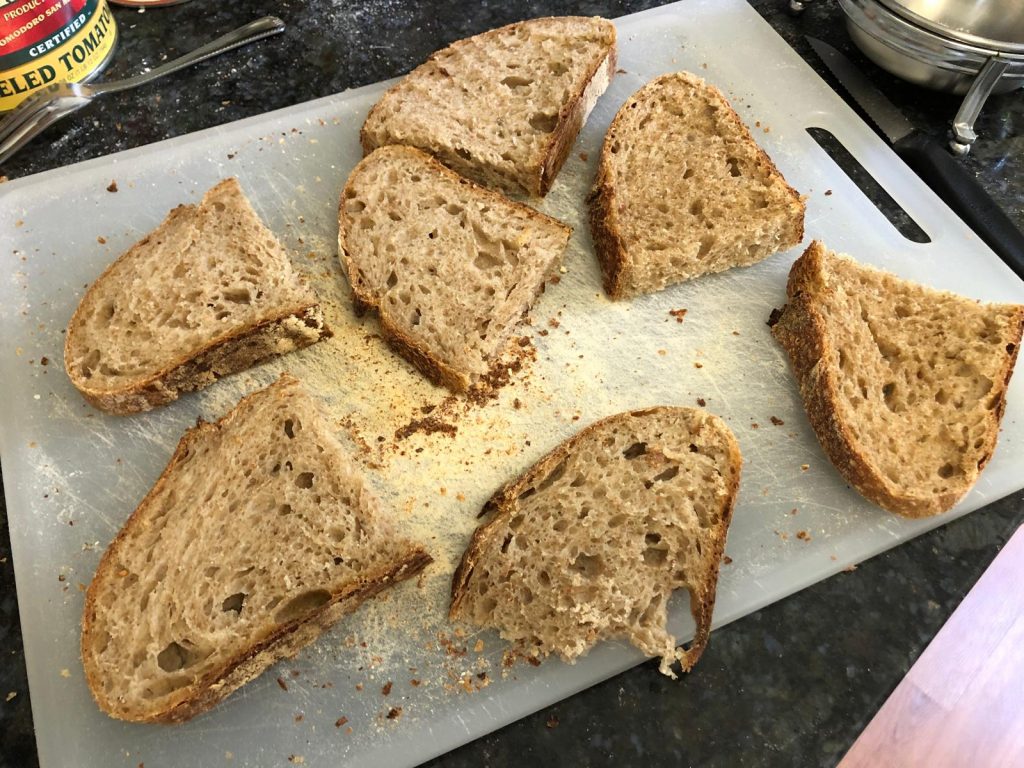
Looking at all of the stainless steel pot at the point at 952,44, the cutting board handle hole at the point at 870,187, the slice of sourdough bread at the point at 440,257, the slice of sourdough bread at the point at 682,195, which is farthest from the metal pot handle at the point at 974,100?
the slice of sourdough bread at the point at 440,257

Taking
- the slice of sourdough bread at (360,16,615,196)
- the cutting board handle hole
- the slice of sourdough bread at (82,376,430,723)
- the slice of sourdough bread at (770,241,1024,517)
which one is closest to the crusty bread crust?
the slice of sourdough bread at (82,376,430,723)

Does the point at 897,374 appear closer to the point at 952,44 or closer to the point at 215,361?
the point at 952,44

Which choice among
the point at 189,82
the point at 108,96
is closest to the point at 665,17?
the point at 189,82

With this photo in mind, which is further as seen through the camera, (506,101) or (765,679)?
(506,101)

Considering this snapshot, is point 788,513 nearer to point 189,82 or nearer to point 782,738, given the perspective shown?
point 782,738

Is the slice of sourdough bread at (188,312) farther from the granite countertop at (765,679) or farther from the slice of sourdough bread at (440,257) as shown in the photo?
the granite countertop at (765,679)

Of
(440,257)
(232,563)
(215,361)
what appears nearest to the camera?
(232,563)

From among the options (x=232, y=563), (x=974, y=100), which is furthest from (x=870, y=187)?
(x=232, y=563)
